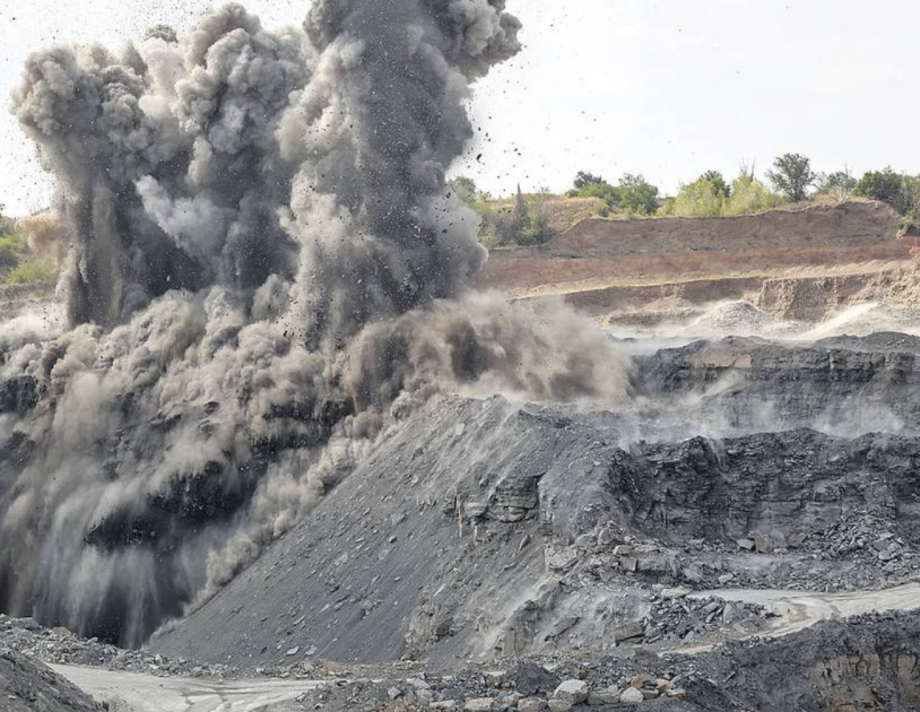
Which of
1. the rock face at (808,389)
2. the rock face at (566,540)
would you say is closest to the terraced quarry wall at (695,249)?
the rock face at (808,389)

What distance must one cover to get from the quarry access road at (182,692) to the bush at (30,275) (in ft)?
185

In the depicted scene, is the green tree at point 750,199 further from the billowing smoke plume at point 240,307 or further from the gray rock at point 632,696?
the gray rock at point 632,696

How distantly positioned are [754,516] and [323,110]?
68.1ft

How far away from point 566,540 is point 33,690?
12493mm

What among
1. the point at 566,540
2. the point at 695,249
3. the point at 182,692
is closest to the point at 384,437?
the point at 566,540

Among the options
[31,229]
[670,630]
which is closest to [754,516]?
[670,630]

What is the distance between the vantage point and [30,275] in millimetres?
87000

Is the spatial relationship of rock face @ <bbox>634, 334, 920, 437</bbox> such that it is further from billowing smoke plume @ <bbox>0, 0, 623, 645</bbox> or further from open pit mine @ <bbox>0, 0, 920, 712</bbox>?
billowing smoke plume @ <bbox>0, 0, 623, 645</bbox>

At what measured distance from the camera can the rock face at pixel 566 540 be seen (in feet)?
101

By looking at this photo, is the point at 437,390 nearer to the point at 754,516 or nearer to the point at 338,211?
the point at 338,211

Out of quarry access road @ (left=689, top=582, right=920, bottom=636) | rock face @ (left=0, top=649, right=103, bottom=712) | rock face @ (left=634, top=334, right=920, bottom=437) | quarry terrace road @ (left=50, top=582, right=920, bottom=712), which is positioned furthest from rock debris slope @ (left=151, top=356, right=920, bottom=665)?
rock face @ (left=0, top=649, right=103, bottom=712)

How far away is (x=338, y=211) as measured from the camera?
48812 mm

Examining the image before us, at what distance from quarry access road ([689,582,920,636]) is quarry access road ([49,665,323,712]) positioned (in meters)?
7.15

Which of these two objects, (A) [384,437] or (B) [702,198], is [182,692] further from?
(B) [702,198]
